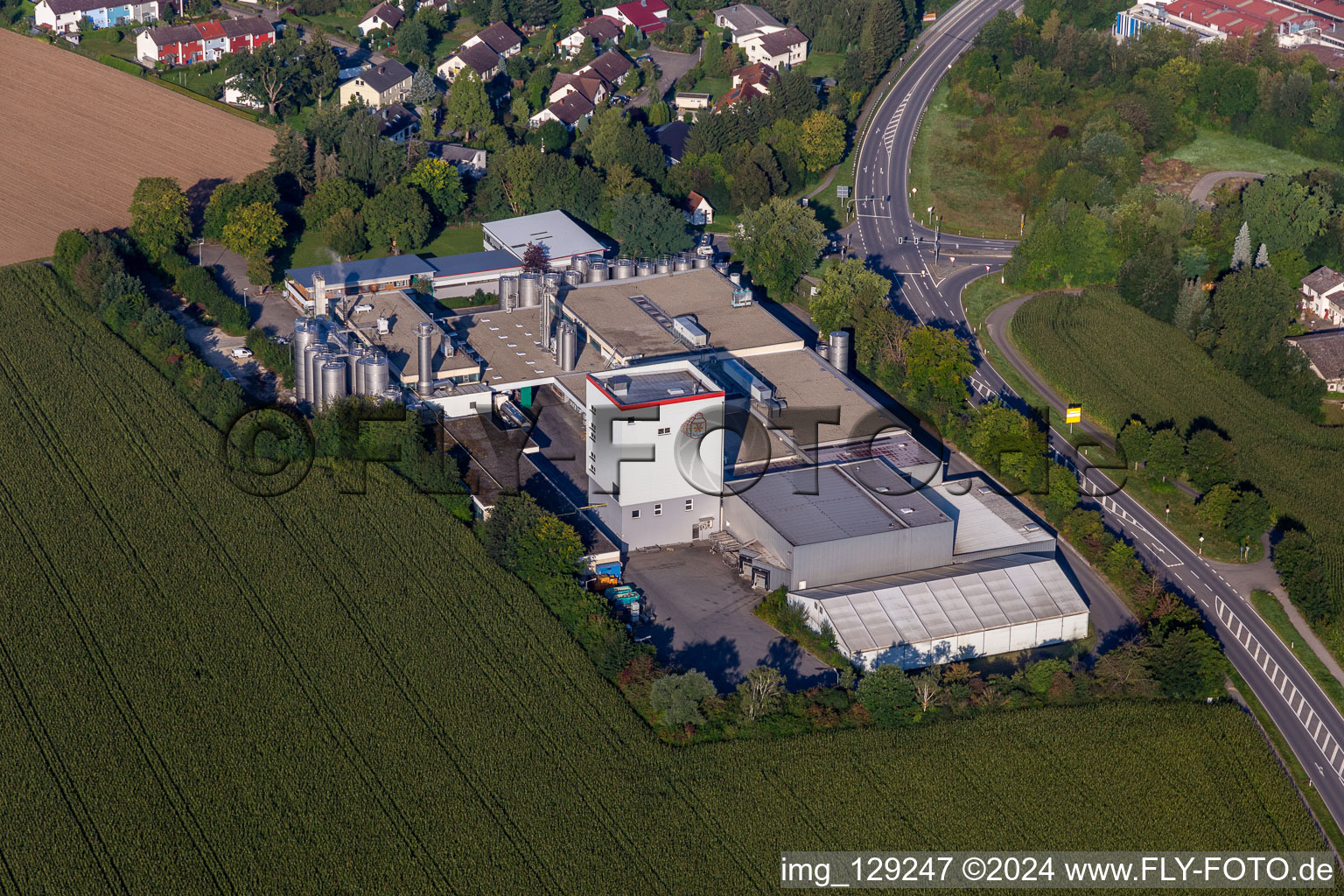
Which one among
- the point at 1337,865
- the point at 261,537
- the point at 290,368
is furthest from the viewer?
the point at 290,368

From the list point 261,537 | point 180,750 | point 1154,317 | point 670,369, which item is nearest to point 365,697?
point 180,750

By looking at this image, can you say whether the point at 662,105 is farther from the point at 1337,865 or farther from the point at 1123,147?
the point at 1337,865

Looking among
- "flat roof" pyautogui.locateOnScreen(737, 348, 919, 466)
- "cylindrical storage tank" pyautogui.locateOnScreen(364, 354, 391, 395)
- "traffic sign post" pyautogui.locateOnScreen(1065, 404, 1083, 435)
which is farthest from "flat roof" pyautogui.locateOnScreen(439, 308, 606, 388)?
"traffic sign post" pyautogui.locateOnScreen(1065, 404, 1083, 435)

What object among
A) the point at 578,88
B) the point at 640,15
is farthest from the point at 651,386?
the point at 640,15

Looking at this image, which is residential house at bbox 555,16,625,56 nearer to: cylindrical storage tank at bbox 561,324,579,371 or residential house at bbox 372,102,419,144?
residential house at bbox 372,102,419,144

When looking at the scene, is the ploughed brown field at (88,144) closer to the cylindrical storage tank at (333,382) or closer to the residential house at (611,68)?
the residential house at (611,68)

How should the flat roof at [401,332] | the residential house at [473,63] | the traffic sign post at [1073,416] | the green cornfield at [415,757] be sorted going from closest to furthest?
the green cornfield at [415,757] < the flat roof at [401,332] < the traffic sign post at [1073,416] < the residential house at [473,63]

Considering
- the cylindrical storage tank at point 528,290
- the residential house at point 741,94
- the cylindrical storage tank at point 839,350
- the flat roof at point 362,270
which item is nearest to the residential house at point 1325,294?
the cylindrical storage tank at point 839,350
